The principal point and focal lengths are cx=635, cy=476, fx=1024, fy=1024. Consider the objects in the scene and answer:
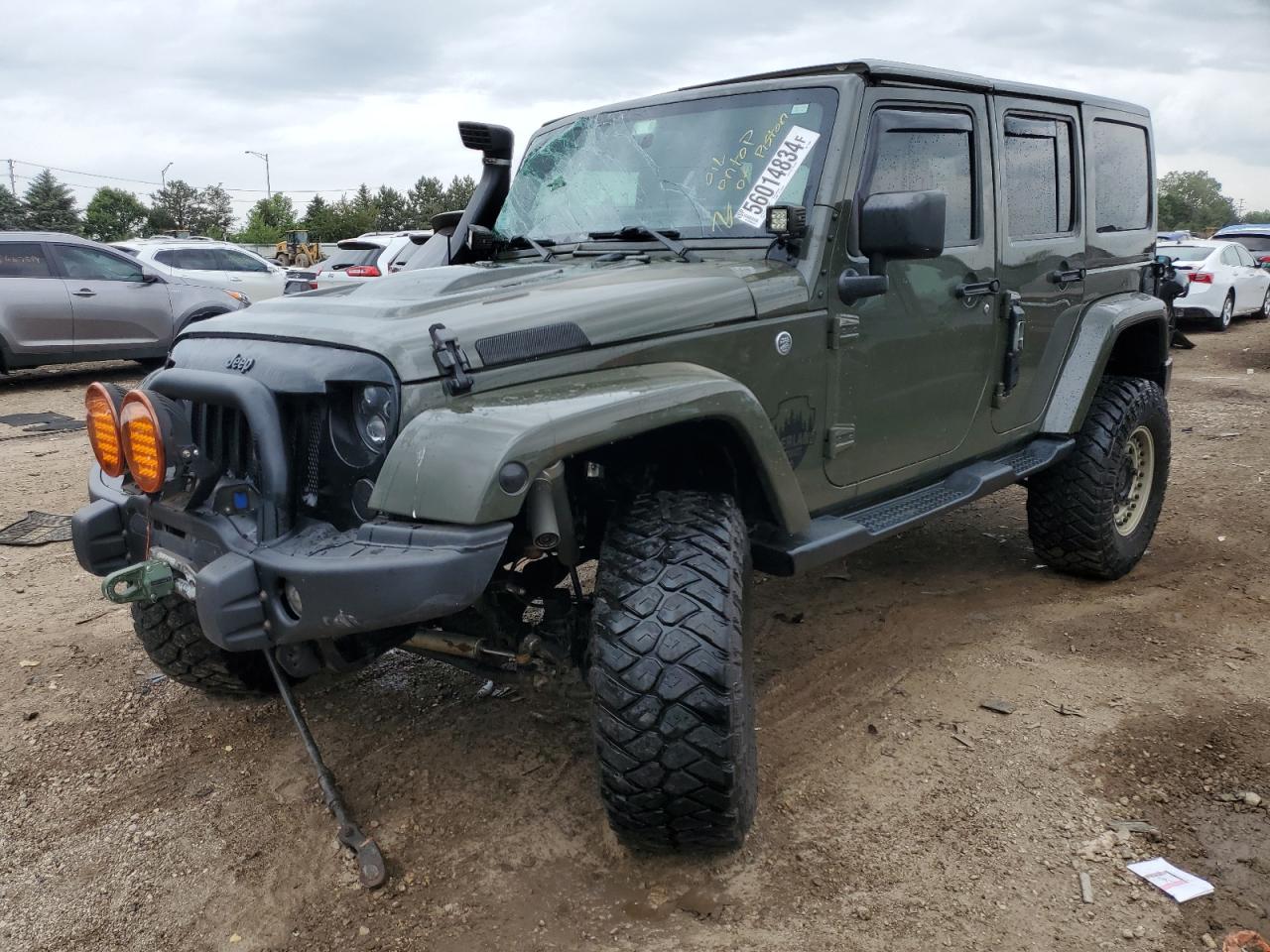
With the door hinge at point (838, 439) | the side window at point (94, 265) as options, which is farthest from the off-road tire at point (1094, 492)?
the side window at point (94, 265)

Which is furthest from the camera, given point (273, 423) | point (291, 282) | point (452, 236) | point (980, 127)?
point (291, 282)

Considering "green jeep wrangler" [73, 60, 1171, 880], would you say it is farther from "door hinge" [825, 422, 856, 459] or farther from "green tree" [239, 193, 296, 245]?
"green tree" [239, 193, 296, 245]

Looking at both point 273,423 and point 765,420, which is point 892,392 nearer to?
point 765,420

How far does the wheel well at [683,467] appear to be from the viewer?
2789 millimetres

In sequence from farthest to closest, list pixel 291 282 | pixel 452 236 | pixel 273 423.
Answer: pixel 291 282
pixel 452 236
pixel 273 423

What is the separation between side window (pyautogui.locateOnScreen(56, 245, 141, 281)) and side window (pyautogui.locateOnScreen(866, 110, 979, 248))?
10.3 meters

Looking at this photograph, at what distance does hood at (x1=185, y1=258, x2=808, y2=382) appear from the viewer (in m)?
→ 2.47

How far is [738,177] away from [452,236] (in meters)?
1.33

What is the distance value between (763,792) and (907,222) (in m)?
1.69

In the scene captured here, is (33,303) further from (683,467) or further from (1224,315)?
(1224,315)

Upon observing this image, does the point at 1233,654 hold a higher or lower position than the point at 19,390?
lower

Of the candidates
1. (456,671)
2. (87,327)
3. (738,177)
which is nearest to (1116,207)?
(738,177)

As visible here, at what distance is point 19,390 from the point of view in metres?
10.9

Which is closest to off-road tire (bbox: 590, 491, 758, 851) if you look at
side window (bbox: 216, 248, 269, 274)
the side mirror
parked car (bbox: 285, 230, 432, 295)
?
the side mirror
